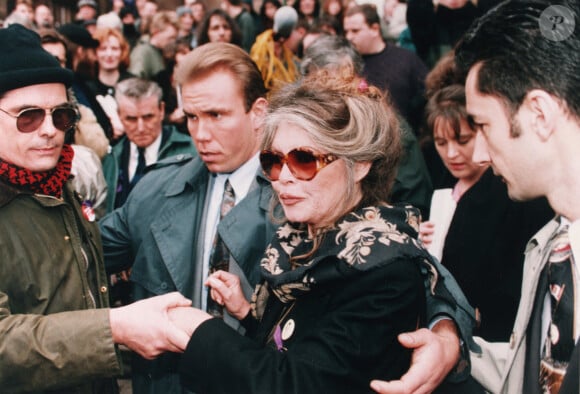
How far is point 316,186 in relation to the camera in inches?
87.7

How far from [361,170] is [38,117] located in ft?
4.05

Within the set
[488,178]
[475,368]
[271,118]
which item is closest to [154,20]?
[488,178]

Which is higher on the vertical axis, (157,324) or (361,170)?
(361,170)

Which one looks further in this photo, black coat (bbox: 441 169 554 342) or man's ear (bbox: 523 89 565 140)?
black coat (bbox: 441 169 554 342)

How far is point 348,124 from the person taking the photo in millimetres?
2236

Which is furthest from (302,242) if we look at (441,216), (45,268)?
(441,216)

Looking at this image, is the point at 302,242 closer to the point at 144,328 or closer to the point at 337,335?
the point at 337,335

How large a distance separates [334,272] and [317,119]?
57 cm

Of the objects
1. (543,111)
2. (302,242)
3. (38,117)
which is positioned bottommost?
(302,242)

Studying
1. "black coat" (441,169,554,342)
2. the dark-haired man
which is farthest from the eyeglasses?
"black coat" (441,169,554,342)

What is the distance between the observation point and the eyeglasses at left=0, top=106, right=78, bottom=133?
91.9 inches

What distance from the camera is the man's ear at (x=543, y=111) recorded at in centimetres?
179

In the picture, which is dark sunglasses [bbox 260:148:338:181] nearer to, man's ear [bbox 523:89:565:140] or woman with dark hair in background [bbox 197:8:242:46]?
man's ear [bbox 523:89:565:140]

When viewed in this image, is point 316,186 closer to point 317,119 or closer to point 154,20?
point 317,119
